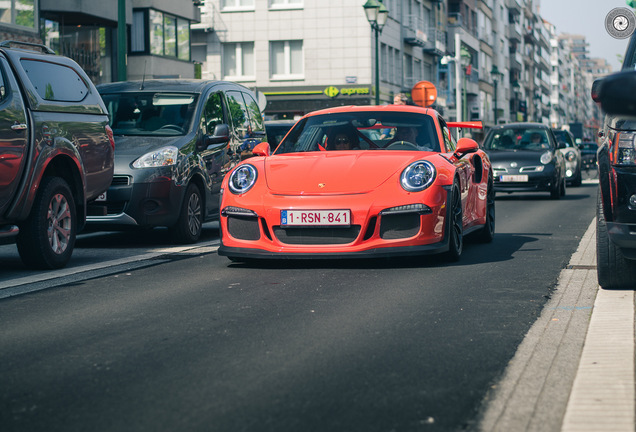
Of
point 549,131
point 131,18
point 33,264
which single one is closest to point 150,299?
point 33,264

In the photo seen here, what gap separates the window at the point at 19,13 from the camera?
85.7 feet

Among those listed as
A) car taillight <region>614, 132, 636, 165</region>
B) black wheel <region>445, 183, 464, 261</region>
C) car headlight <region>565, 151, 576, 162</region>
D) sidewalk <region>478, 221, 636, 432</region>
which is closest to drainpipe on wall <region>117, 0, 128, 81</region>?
black wheel <region>445, 183, 464, 261</region>

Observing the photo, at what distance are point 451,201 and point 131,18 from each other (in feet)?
103

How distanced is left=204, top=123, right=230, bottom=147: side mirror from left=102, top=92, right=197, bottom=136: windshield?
0.90 feet

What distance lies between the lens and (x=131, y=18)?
37.7m

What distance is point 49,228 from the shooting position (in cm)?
852

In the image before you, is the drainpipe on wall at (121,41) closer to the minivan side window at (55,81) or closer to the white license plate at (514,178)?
the white license plate at (514,178)

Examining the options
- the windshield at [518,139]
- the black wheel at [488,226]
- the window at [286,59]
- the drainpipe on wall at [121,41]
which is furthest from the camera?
the window at [286,59]

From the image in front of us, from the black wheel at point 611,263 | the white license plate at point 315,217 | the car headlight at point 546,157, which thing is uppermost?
the car headlight at point 546,157

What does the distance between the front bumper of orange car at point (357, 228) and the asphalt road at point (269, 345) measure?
19cm

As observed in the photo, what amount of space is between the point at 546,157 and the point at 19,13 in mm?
14411

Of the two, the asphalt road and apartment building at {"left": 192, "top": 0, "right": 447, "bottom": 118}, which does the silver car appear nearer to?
the asphalt road

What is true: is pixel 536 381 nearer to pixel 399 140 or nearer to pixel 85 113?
pixel 399 140

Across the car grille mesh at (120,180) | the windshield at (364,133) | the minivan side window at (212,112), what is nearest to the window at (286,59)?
the minivan side window at (212,112)
